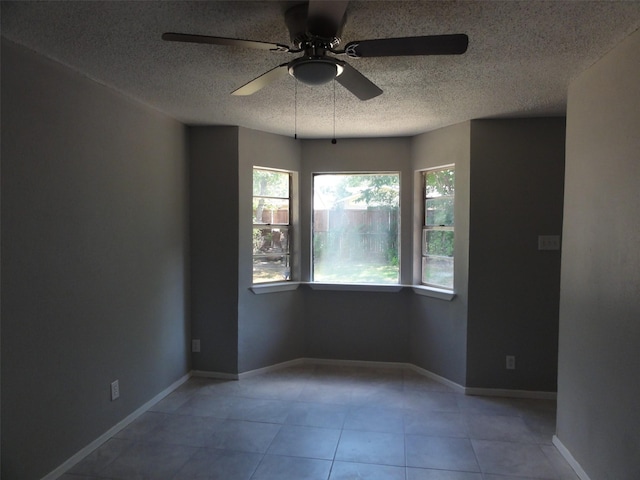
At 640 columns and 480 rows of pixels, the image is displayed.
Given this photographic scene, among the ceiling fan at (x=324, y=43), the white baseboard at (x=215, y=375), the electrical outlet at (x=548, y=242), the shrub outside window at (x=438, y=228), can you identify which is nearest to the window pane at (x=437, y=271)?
the shrub outside window at (x=438, y=228)

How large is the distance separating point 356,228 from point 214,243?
55.5 inches

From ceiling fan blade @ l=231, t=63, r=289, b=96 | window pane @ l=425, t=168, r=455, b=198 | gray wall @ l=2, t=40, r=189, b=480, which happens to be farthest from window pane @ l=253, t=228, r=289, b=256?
ceiling fan blade @ l=231, t=63, r=289, b=96

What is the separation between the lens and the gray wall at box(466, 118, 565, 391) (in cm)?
328

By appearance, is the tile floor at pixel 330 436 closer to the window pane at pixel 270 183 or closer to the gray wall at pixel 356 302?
the gray wall at pixel 356 302

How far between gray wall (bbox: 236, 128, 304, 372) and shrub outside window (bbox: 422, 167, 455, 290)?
1269 millimetres

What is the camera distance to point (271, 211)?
13.1 ft

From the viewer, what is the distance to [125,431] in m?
2.74

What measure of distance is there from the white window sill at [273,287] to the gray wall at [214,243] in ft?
0.70

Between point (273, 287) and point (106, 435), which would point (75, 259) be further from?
point (273, 287)

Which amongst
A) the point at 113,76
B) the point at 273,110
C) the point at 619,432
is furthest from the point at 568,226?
the point at 113,76

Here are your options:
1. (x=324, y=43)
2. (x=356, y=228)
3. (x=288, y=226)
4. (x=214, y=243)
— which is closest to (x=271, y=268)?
(x=288, y=226)

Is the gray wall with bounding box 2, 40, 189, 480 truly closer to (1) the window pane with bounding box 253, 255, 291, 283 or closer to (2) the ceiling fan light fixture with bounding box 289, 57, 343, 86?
(1) the window pane with bounding box 253, 255, 291, 283

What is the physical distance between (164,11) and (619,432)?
2.77 meters

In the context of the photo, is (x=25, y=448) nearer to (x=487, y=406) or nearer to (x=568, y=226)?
(x=487, y=406)
